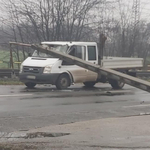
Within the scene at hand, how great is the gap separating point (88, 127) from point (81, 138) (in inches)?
46.1

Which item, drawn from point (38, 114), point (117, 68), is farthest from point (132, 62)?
point (38, 114)

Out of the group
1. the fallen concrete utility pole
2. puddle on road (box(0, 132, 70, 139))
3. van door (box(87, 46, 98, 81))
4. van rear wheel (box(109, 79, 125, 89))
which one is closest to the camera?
puddle on road (box(0, 132, 70, 139))

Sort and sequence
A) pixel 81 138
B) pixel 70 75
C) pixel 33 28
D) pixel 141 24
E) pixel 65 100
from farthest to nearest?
pixel 141 24 → pixel 33 28 → pixel 70 75 → pixel 65 100 → pixel 81 138

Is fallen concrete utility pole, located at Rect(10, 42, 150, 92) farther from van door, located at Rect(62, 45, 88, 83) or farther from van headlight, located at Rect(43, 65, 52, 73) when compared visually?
van door, located at Rect(62, 45, 88, 83)

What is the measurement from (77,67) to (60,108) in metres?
5.96

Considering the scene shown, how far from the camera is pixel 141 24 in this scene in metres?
35.0

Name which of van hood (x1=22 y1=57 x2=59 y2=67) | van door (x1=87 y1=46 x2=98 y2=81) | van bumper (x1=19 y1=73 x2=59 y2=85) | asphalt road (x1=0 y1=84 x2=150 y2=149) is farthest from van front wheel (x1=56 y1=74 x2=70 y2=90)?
asphalt road (x1=0 y1=84 x2=150 y2=149)

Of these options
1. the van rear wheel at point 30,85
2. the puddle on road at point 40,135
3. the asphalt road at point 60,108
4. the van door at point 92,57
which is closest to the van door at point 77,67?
the van door at point 92,57

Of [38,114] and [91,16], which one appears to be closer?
[38,114]

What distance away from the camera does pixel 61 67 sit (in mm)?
16578

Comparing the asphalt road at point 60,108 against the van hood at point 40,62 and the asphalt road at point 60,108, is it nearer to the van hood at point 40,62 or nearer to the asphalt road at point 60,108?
the asphalt road at point 60,108

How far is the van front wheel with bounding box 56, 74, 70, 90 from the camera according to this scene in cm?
1648

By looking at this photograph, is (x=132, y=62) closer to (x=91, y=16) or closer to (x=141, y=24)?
(x=91, y=16)

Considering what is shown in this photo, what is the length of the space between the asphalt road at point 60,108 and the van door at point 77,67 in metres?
1.99
